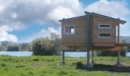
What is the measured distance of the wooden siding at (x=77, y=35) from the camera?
25.3 m

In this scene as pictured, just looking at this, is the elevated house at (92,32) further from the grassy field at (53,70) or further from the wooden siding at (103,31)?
the grassy field at (53,70)

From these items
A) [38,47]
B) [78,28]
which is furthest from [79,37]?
[38,47]

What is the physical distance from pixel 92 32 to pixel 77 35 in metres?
1.29

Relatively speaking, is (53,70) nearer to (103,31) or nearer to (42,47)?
(103,31)

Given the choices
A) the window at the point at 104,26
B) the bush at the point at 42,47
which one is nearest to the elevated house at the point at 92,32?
the window at the point at 104,26

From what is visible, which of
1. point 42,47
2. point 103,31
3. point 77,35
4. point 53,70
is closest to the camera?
point 53,70

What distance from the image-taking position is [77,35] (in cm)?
2542

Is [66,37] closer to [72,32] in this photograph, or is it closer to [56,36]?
[72,32]

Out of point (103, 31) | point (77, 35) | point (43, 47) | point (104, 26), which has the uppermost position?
point (104, 26)

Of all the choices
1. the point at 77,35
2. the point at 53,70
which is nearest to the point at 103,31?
the point at 77,35

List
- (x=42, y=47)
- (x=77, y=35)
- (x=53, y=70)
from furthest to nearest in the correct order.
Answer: (x=42, y=47) < (x=77, y=35) < (x=53, y=70)

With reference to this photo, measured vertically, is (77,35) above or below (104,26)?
below

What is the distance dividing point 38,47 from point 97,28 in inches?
1092

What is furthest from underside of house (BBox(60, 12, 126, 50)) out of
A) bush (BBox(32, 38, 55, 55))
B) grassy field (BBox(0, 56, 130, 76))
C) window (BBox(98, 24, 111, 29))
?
bush (BBox(32, 38, 55, 55))
